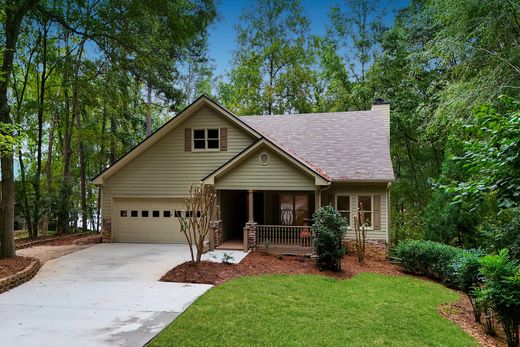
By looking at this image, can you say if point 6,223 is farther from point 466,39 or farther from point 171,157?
point 466,39

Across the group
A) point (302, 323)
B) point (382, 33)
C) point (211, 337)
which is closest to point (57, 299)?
point (211, 337)

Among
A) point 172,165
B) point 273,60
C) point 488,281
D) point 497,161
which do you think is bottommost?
point 488,281

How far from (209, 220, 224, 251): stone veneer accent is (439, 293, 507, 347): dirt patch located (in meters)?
8.00

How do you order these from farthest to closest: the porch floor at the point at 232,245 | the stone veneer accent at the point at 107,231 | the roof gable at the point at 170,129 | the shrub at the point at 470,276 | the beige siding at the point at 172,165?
the stone veneer accent at the point at 107,231
the beige siding at the point at 172,165
the roof gable at the point at 170,129
the porch floor at the point at 232,245
the shrub at the point at 470,276

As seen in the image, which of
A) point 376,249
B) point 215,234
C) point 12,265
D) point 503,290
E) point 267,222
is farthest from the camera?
point 267,222

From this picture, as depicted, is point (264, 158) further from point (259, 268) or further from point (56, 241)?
point (56, 241)

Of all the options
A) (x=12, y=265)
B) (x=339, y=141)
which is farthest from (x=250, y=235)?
(x=12, y=265)

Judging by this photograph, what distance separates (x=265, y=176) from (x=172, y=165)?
470 centimetres

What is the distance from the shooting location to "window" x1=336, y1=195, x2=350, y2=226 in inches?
581

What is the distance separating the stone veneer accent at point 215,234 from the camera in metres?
13.8

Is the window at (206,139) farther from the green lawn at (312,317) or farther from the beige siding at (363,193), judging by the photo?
the green lawn at (312,317)

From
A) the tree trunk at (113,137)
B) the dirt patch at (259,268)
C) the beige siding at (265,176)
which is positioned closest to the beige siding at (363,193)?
the dirt patch at (259,268)

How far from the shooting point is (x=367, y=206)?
14.6 meters

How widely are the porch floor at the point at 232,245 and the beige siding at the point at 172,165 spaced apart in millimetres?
2935
